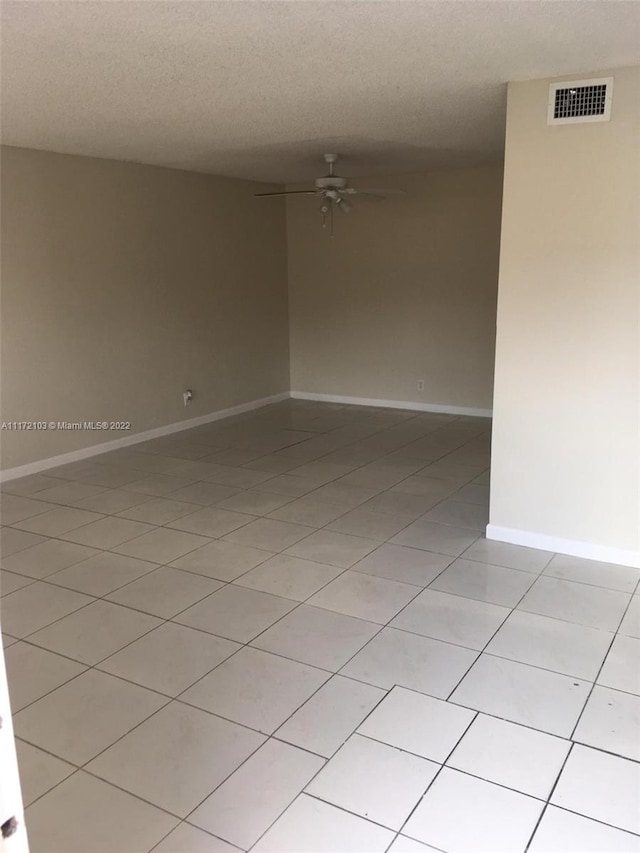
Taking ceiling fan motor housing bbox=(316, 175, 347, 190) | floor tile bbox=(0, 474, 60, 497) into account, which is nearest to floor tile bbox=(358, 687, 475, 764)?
floor tile bbox=(0, 474, 60, 497)

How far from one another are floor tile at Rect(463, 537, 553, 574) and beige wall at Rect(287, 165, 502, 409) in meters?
3.27

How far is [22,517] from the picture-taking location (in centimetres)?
427

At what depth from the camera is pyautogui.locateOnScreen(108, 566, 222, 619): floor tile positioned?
3111mm

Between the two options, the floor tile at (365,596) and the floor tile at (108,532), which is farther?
the floor tile at (108,532)

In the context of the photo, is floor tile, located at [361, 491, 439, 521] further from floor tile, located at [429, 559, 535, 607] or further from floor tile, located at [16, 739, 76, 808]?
floor tile, located at [16, 739, 76, 808]

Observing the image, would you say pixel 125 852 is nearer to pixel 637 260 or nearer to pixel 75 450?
pixel 637 260

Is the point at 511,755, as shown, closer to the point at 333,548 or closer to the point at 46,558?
the point at 333,548

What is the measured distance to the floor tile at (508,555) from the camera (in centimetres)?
348

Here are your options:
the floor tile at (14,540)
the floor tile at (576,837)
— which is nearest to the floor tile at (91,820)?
the floor tile at (576,837)

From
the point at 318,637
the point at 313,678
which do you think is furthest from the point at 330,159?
the point at 313,678

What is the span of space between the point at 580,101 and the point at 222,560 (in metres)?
2.87

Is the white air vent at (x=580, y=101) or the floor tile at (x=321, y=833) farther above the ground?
the white air vent at (x=580, y=101)

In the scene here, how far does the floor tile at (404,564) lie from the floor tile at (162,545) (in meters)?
0.95

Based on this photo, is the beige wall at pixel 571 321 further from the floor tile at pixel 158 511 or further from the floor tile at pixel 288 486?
the floor tile at pixel 158 511
